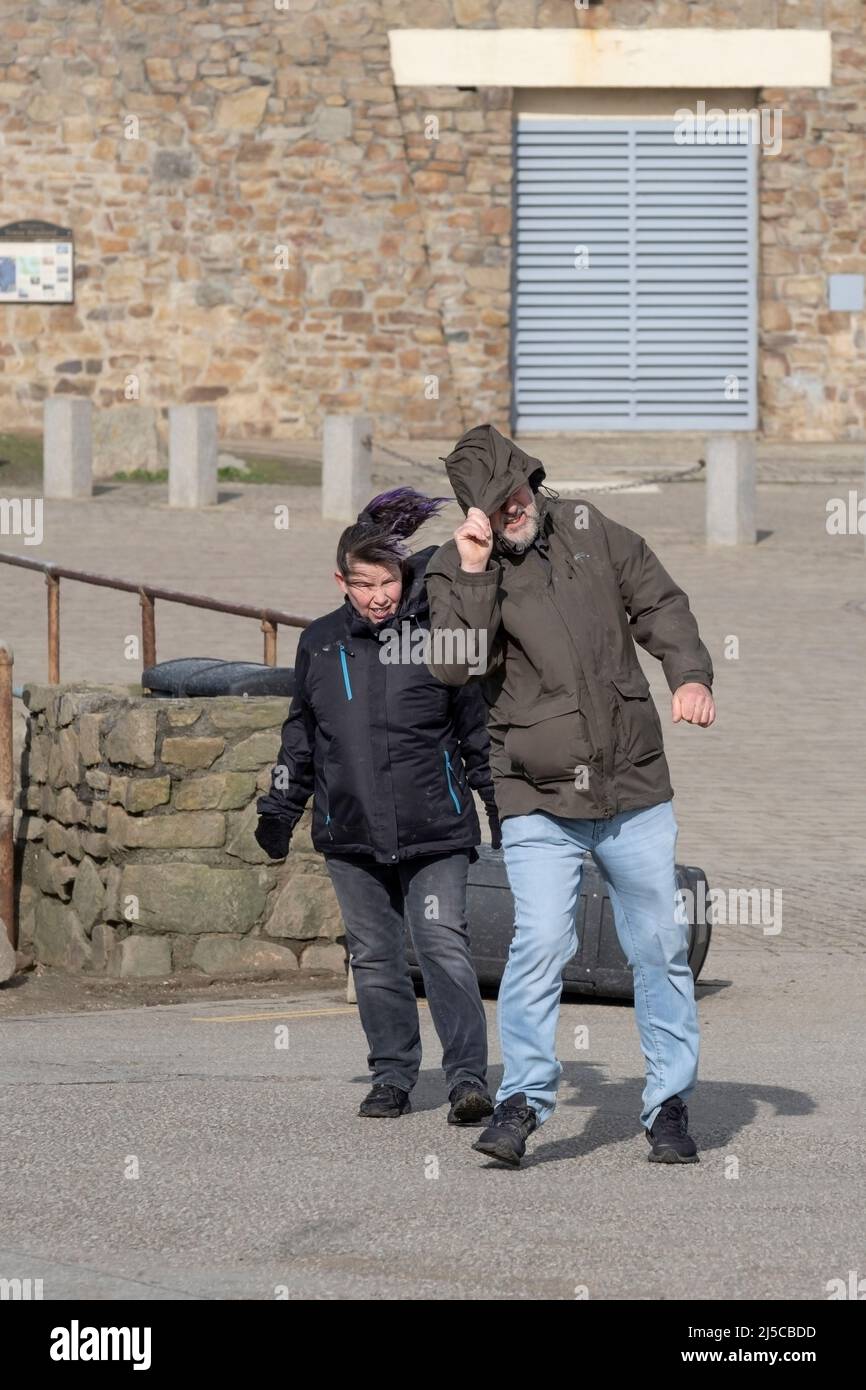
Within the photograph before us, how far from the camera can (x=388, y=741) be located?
5.95 metres

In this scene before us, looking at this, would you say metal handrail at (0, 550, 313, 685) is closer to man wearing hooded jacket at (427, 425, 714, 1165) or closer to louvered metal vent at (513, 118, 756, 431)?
man wearing hooded jacket at (427, 425, 714, 1165)

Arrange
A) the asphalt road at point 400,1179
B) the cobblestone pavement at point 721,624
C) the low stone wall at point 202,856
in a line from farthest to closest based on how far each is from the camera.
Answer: the cobblestone pavement at point 721,624, the low stone wall at point 202,856, the asphalt road at point 400,1179

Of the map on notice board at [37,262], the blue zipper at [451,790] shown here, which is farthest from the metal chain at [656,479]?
the blue zipper at [451,790]

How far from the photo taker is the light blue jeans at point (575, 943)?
5359 millimetres

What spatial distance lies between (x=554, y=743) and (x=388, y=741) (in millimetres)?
771

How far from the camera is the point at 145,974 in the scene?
29.8 ft

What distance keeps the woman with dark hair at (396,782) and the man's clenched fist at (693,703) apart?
0.81 meters

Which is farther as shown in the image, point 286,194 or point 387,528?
point 286,194

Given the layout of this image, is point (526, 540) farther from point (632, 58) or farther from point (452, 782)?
point (632, 58)

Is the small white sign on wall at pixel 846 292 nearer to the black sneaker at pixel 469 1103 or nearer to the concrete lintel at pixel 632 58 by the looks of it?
the concrete lintel at pixel 632 58

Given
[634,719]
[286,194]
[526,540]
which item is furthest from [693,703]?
[286,194]

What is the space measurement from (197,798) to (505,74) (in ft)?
66.1

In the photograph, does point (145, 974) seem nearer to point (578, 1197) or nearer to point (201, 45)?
point (578, 1197)

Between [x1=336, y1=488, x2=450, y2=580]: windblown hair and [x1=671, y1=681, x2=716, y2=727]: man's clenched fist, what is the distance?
91cm
